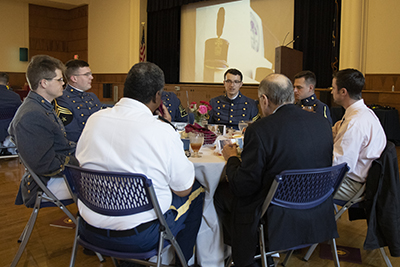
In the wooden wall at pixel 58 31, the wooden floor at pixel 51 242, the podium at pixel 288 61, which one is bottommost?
the wooden floor at pixel 51 242

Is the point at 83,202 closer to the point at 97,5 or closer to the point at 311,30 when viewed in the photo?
the point at 311,30

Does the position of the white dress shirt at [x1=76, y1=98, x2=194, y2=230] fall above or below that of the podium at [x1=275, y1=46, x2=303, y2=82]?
below

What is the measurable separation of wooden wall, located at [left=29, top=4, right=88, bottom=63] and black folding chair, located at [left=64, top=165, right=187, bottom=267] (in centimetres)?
1294

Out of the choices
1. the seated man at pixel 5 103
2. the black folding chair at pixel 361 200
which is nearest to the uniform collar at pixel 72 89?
the seated man at pixel 5 103

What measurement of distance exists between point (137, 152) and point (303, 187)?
83cm

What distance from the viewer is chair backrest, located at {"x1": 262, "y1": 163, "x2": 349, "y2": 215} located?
5.64ft

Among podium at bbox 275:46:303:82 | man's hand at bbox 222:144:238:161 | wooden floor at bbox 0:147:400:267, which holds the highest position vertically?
podium at bbox 275:46:303:82

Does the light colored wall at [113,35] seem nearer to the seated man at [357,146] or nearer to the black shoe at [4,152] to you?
the black shoe at [4,152]

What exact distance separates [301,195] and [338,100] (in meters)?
1.17

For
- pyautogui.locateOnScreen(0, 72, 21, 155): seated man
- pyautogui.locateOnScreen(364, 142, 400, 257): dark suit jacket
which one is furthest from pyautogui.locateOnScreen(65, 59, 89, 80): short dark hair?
pyautogui.locateOnScreen(364, 142, 400, 257): dark suit jacket

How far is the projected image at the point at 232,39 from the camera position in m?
8.78

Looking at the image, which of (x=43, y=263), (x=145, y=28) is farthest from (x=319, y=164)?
(x=145, y=28)

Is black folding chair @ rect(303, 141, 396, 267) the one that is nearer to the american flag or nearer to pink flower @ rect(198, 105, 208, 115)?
pink flower @ rect(198, 105, 208, 115)

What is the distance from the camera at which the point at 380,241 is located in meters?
2.22
